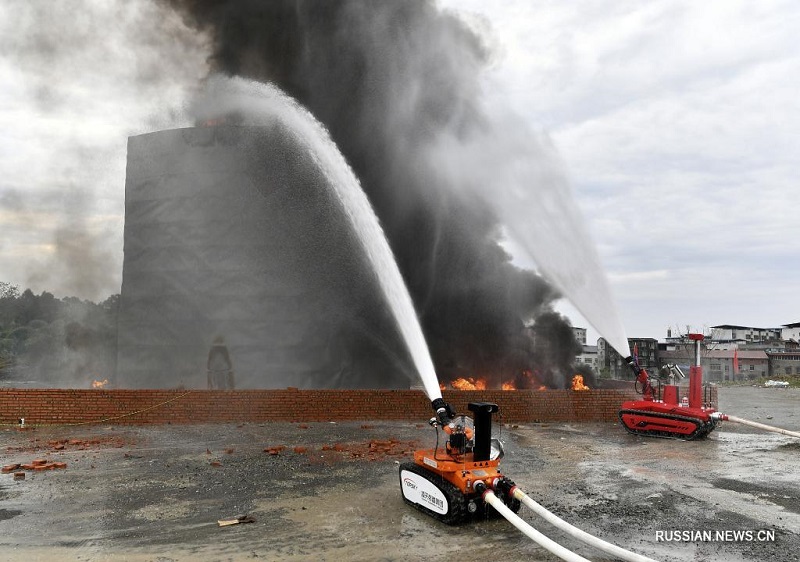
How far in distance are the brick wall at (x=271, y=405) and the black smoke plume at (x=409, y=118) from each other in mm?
6170

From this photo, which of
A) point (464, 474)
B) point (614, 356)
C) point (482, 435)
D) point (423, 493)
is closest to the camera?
point (464, 474)

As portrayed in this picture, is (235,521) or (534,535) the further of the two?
(235,521)

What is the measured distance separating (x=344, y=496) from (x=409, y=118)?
16.8 m

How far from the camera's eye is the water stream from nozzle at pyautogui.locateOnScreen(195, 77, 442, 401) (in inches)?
344

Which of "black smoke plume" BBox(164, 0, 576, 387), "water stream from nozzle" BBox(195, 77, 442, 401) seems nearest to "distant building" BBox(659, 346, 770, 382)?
"black smoke plume" BBox(164, 0, 576, 387)

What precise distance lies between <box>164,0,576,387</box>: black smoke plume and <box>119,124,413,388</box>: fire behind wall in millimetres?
2385

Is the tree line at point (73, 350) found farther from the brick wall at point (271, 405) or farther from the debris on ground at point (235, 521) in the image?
the debris on ground at point (235, 521)

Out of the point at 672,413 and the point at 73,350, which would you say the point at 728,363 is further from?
the point at 73,350

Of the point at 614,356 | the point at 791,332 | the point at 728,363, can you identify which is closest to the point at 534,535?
the point at 614,356

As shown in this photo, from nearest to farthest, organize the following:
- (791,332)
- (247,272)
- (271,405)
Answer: (271,405) → (247,272) → (791,332)

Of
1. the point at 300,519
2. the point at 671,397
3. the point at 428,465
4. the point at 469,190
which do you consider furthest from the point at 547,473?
the point at 469,190

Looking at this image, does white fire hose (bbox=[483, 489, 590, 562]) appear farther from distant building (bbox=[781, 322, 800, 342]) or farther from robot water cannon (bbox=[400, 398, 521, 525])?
distant building (bbox=[781, 322, 800, 342])

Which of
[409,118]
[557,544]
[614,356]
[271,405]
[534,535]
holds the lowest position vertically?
[557,544]

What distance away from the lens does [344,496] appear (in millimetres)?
8109
